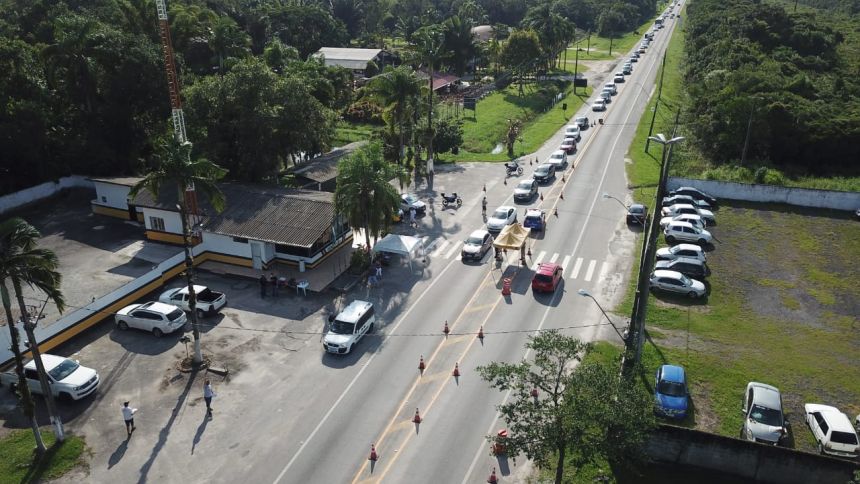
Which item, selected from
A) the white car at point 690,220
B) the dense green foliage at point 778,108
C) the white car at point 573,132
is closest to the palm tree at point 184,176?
the white car at point 690,220

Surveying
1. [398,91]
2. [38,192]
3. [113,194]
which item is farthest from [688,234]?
[38,192]

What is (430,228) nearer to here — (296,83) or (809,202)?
(296,83)

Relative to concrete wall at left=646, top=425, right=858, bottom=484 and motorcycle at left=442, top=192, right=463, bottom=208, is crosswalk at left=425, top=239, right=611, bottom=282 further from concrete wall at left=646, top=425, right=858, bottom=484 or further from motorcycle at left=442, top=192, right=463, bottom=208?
concrete wall at left=646, top=425, right=858, bottom=484

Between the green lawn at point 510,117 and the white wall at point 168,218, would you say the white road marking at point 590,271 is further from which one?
the white wall at point 168,218

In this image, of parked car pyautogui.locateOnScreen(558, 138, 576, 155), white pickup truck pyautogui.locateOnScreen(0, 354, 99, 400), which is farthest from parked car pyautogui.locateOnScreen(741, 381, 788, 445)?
parked car pyautogui.locateOnScreen(558, 138, 576, 155)

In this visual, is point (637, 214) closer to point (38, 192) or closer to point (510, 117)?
point (510, 117)

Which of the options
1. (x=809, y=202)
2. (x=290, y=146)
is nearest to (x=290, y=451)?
(x=290, y=146)
